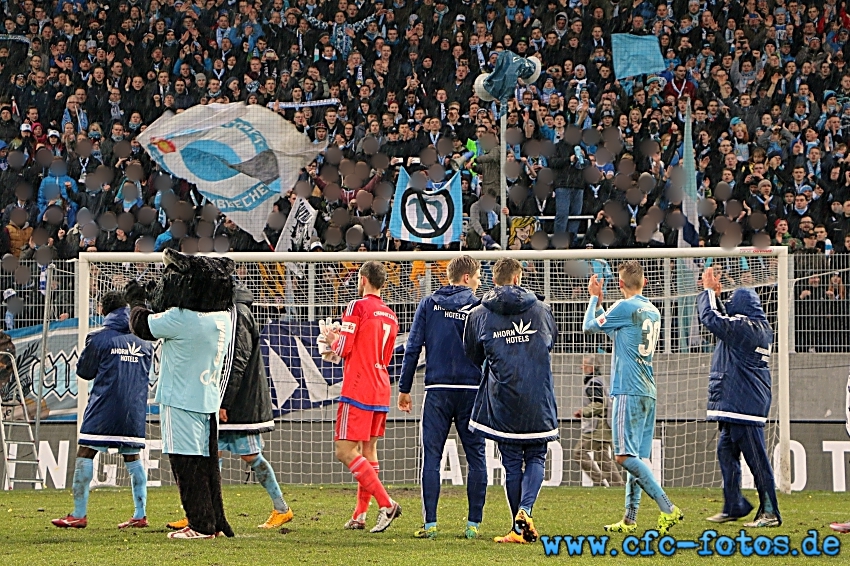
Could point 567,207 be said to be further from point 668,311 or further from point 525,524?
point 525,524

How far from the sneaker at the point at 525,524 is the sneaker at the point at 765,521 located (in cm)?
203

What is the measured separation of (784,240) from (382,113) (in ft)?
20.2

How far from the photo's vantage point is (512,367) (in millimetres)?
7766

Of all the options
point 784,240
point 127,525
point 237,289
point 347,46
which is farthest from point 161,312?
point 347,46

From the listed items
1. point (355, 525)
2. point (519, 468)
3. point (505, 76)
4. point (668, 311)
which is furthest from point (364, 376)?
point (505, 76)

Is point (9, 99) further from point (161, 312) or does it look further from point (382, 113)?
point (161, 312)

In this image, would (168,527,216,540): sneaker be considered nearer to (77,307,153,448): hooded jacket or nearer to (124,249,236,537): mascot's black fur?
(124,249,236,537): mascot's black fur

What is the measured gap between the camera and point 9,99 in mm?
18453

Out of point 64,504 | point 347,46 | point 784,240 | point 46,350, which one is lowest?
point 64,504

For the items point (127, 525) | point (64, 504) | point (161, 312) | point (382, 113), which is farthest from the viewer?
point (382, 113)

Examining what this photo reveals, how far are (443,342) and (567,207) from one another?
733cm

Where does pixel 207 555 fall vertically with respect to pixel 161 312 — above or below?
below

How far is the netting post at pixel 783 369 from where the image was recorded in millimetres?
11422

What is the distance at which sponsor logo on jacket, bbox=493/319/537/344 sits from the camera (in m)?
7.81
